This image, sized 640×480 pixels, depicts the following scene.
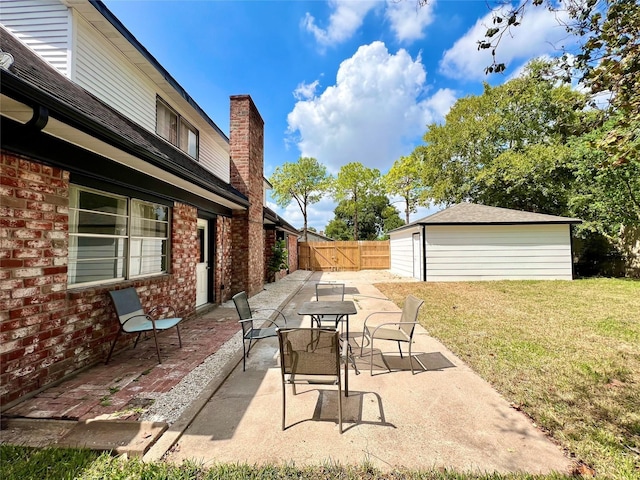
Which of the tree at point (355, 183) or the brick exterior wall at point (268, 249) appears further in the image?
the tree at point (355, 183)

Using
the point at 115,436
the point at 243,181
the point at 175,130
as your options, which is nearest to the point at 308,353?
the point at 115,436

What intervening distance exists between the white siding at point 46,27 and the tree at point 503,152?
19.2 meters

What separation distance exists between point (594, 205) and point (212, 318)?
17.5 meters

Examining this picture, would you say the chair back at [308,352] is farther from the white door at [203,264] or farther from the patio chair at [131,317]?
the white door at [203,264]

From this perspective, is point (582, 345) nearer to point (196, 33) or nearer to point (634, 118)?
point (634, 118)

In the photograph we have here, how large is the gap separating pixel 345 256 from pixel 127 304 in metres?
17.4

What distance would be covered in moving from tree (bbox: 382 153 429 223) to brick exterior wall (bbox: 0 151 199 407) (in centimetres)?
2635

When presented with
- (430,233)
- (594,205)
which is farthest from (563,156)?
(430,233)

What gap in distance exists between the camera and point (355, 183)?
3145 cm

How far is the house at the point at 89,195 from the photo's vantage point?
116 inches

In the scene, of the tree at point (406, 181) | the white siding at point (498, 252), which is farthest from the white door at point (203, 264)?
the tree at point (406, 181)

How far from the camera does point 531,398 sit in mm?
3172

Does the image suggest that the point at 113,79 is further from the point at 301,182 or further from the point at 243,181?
the point at 301,182

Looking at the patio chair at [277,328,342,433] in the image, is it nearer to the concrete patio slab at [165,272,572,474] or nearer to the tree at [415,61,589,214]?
the concrete patio slab at [165,272,572,474]
